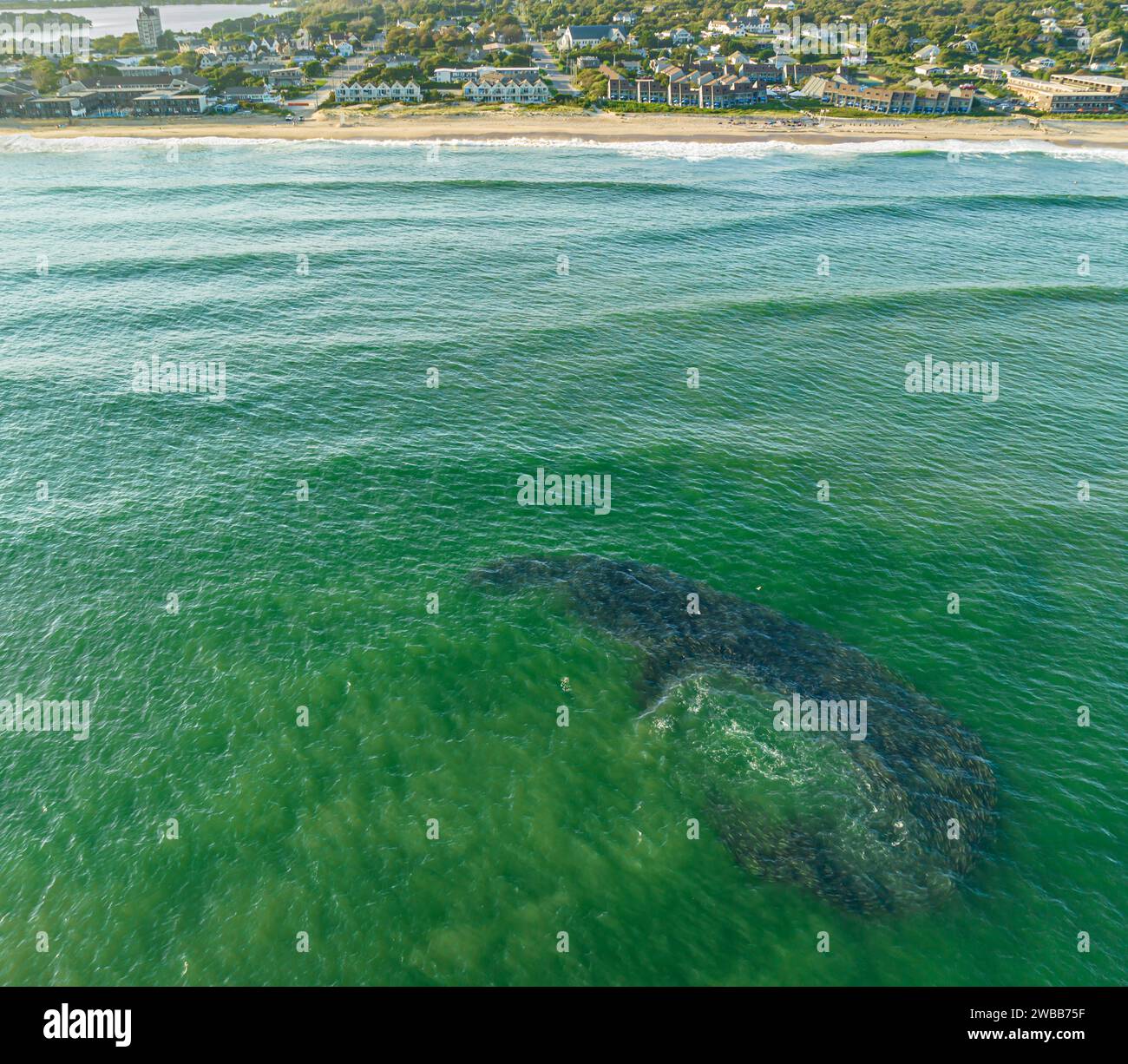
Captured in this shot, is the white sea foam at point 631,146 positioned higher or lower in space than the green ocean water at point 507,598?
higher

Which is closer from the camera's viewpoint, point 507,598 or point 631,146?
point 507,598

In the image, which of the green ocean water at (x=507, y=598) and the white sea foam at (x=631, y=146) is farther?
the white sea foam at (x=631, y=146)

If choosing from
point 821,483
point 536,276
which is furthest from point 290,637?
point 536,276

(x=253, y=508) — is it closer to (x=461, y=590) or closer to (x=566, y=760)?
(x=461, y=590)
